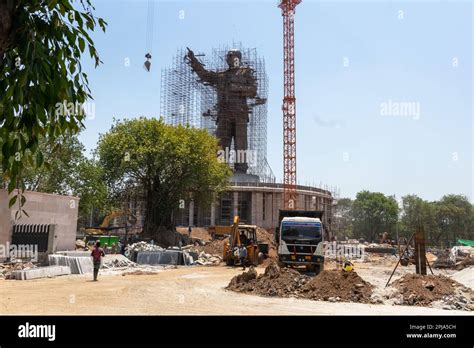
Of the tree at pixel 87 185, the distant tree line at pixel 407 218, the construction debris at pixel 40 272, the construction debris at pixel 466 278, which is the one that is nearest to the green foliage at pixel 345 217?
the distant tree line at pixel 407 218

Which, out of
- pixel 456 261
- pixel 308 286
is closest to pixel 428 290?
pixel 308 286

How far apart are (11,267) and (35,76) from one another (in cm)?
2144

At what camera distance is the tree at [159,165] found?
45.7 metres

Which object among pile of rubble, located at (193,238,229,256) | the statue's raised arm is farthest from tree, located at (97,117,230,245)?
the statue's raised arm

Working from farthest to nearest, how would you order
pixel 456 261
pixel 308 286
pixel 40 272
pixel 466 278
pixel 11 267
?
pixel 456 261 < pixel 466 278 < pixel 11 267 < pixel 40 272 < pixel 308 286

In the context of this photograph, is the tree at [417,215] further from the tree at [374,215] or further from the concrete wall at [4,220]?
the concrete wall at [4,220]

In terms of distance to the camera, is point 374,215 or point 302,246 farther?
point 374,215

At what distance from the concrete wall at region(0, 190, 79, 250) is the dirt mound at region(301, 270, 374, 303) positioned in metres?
16.7

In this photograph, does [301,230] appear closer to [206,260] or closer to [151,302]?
[151,302]

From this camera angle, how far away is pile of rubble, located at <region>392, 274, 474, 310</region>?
1394cm

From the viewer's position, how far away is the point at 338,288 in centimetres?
1611

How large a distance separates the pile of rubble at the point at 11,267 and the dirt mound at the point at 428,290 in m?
17.5
